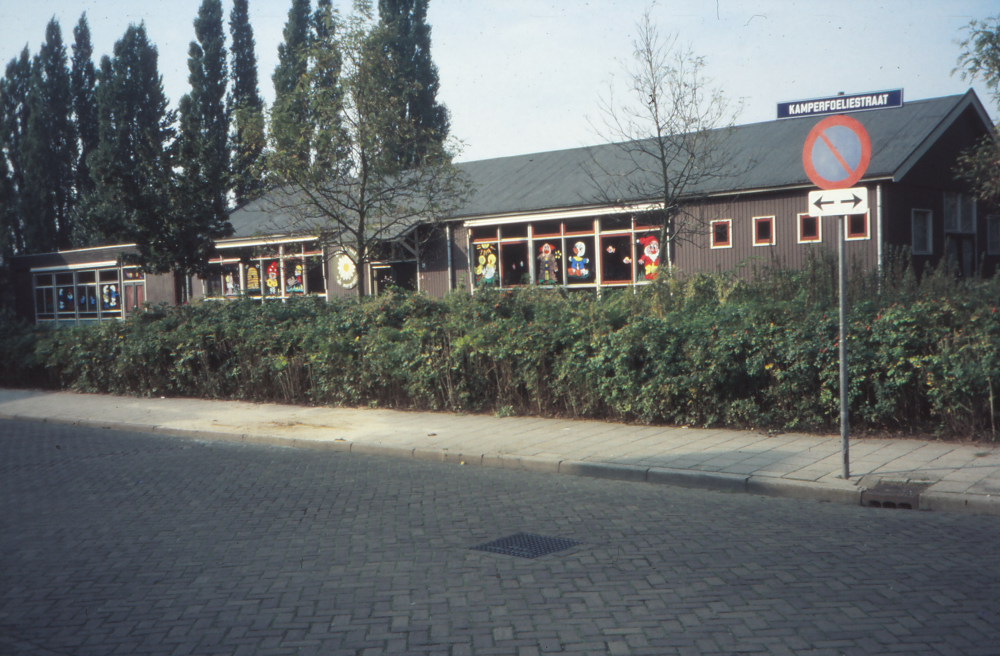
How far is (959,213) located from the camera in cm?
2681

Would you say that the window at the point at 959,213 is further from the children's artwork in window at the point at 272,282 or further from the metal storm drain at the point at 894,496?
the children's artwork in window at the point at 272,282

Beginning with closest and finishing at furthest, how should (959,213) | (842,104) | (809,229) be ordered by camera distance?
(842,104) → (809,229) → (959,213)

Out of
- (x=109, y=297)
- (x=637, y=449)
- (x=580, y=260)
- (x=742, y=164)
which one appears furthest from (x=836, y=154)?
(x=109, y=297)

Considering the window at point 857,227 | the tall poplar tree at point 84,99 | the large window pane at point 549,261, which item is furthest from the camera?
the tall poplar tree at point 84,99

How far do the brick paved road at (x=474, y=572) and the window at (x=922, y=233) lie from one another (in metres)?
20.2

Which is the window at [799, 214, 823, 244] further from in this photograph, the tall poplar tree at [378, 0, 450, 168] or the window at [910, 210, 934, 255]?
the tall poplar tree at [378, 0, 450, 168]

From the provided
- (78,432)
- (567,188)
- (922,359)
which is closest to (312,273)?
(567,188)

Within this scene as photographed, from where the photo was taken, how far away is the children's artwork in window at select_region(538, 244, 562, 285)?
28.9 metres

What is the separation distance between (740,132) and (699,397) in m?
20.1

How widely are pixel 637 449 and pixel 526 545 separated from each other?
11.2 ft

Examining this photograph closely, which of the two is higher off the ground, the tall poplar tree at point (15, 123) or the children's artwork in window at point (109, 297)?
the tall poplar tree at point (15, 123)

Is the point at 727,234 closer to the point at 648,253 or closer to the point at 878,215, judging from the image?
the point at 648,253

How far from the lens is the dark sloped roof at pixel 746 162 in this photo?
928 inches

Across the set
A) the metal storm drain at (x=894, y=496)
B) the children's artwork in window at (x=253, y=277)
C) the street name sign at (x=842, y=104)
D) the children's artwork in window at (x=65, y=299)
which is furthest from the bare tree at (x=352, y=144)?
the children's artwork in window at (x=65, y=299)
